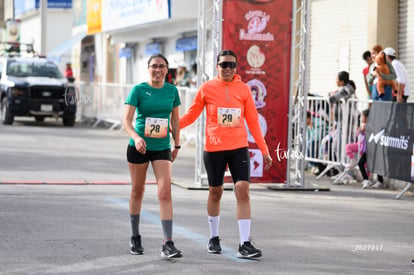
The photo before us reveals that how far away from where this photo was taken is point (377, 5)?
2075cm

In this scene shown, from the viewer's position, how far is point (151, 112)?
8961mm

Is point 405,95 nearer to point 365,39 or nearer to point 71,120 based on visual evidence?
point 365,39

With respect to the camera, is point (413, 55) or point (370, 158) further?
point (413, 55)

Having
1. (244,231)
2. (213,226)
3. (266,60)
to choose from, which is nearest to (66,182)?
(266,60)

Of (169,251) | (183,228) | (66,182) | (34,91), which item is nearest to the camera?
(169,251)

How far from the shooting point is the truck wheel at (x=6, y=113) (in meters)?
29.0

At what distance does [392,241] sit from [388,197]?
4.32 m

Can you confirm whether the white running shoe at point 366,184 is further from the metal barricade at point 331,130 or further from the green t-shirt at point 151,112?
the green t-shirt at point 151,112

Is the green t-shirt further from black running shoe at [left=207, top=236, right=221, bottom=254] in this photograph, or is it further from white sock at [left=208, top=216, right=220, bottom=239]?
black running shoe at [left=207, top=236, right=221, bottom=254]

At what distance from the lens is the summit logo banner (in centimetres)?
1462

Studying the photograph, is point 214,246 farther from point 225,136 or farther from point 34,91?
point 34,91

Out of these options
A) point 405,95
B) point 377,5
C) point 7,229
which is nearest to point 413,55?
point 377,5

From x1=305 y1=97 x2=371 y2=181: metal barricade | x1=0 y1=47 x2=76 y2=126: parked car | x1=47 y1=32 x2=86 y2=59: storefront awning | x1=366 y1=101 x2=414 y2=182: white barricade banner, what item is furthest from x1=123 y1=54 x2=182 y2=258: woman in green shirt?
x1=47 y1=32 x2=86 y2=59: storefront awning

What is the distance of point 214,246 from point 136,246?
0.72 meters
